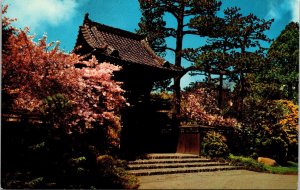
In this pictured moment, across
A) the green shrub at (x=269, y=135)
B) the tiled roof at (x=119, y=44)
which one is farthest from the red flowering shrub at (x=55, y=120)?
the green shrub at (x=269, y=135)

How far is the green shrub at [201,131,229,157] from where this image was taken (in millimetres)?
16625

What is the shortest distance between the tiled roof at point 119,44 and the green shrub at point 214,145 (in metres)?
4.14

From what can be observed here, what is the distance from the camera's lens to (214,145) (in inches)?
659

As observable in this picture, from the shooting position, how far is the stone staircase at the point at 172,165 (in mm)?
13133

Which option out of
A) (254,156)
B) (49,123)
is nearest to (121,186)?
(49,123)

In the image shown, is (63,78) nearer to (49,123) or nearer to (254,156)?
(49,123)

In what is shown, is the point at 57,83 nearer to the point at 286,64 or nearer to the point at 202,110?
the point at 286,64

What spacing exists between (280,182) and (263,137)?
577 centimetres

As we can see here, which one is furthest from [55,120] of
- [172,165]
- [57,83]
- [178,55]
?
[178,55]

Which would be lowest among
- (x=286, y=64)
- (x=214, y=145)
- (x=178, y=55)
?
(x=214, y=145)

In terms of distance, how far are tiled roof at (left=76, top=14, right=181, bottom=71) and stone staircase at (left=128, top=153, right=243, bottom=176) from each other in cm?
492

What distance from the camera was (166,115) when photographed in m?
19.3

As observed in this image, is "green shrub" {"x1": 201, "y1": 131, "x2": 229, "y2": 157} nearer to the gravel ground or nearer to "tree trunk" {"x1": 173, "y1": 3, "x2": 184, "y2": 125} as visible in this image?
the gravel ground

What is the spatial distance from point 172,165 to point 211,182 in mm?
3284
